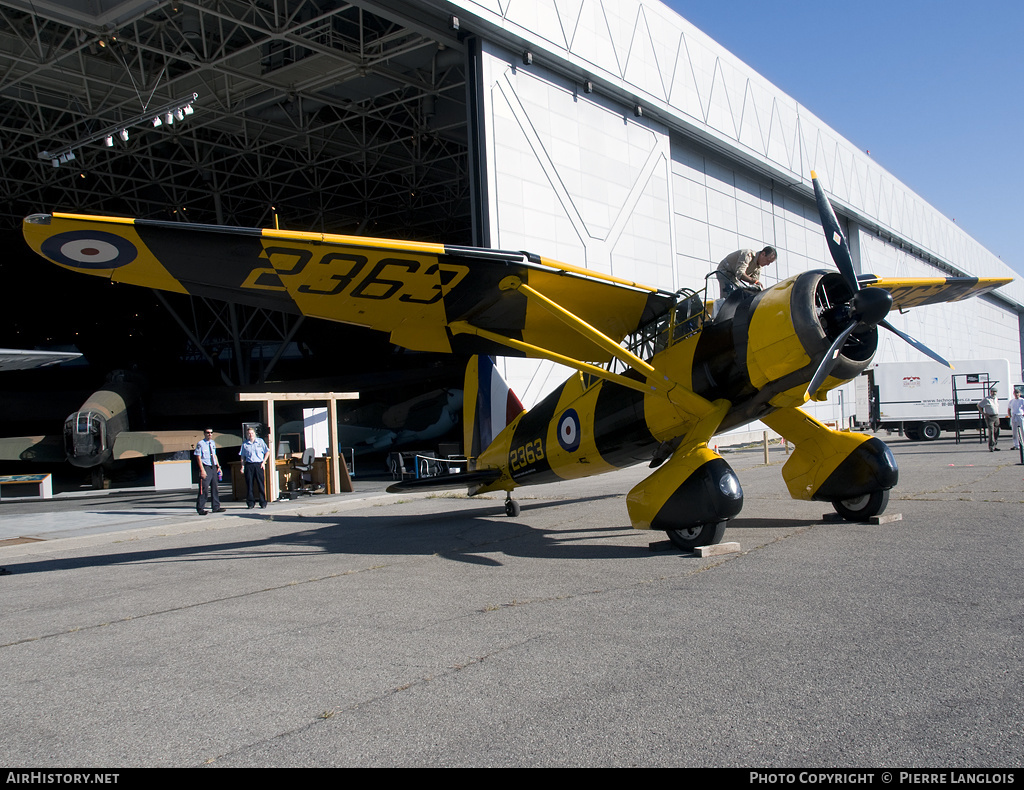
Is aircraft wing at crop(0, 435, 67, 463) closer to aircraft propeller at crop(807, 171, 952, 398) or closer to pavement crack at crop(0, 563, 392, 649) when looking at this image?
pavement crack at crop(0, 563, 392, 649)

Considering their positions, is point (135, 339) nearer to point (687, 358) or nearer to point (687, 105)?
point (687, 105)

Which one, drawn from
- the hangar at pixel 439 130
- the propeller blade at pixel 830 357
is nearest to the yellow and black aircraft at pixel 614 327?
the propeller blade at pixel 830 357

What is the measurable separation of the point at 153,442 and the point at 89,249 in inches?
750

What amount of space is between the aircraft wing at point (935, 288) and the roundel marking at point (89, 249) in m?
9.02

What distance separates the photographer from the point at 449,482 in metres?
9.85

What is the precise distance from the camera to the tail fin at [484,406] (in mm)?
11703

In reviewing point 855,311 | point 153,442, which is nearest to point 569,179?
point 855,311

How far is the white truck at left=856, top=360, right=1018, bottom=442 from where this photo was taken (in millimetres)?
27859

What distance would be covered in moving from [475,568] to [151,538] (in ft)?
23.8

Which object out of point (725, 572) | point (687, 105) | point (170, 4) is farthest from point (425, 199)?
point (725, 572)

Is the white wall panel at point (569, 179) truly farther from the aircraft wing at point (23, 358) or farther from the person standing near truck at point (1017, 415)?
the aircraft wing at point (23, 358)

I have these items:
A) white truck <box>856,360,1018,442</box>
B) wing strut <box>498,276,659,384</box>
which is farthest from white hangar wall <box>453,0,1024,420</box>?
wing strut <box>498,276,659,384</box>

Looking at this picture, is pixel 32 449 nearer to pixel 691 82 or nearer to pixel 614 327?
pixel 614 327

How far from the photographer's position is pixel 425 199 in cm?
3694
